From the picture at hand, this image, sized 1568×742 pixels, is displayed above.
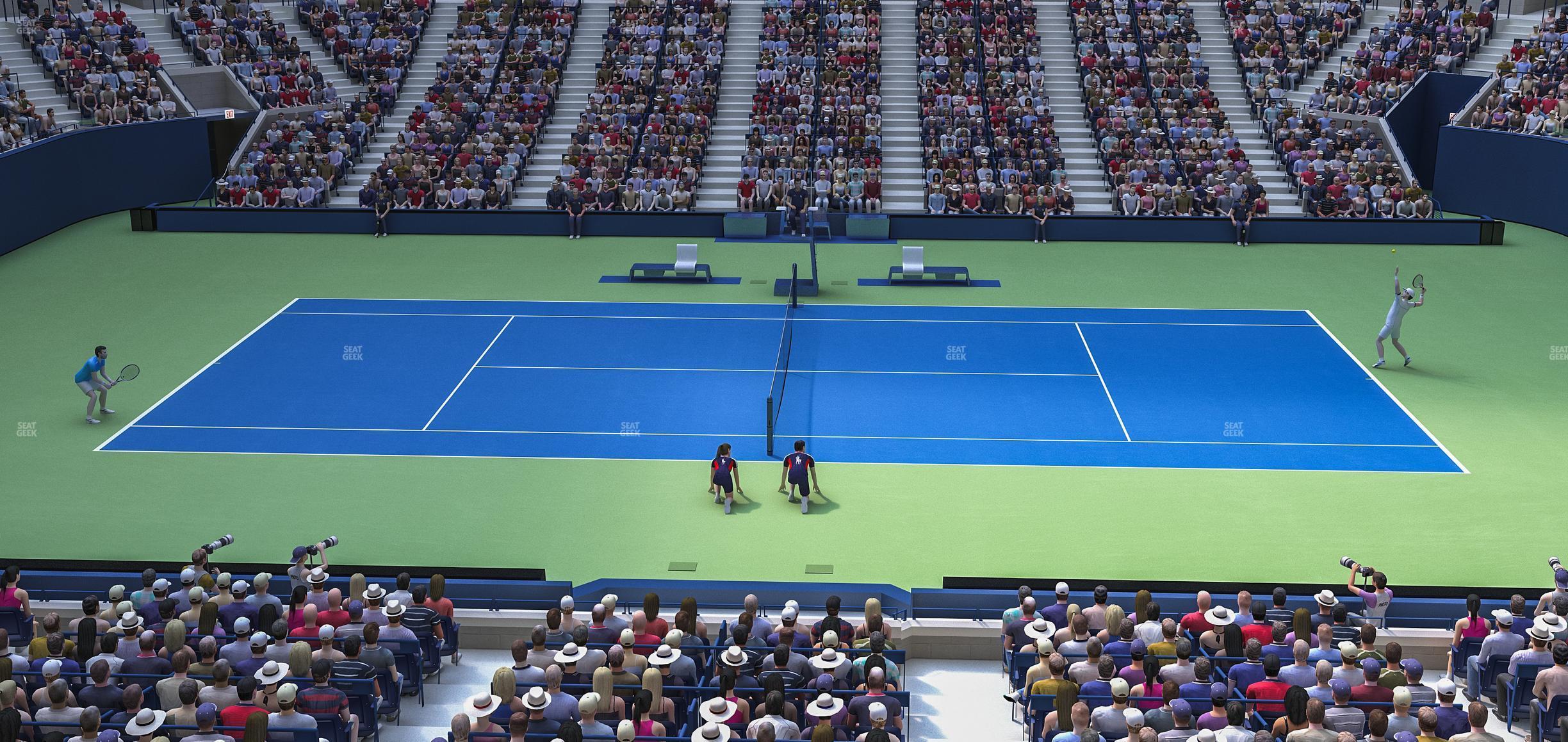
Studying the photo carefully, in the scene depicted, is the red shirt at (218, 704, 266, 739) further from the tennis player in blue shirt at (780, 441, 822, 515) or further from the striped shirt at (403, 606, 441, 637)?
the tennis player in blue shirt at (780, 441, 822, 515)

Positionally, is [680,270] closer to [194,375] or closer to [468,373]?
[468,373]

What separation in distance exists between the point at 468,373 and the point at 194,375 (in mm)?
4761

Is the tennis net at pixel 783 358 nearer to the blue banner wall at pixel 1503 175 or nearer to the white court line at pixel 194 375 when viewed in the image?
the white court line at pixel 194 375

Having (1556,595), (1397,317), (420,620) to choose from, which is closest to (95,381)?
(420,620)

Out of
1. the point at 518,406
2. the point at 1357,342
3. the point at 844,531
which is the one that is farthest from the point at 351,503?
the point at 1357,342

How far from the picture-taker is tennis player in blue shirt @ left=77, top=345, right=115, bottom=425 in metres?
24.1

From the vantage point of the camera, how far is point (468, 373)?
27516mm

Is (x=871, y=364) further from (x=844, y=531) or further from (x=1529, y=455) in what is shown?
(x=1529, y=455)

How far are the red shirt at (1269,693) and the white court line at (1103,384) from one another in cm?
1111

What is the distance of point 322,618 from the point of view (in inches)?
583

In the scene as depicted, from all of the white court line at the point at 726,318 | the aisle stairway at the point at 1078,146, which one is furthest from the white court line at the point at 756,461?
the aisle stairway at the point at 1078,146

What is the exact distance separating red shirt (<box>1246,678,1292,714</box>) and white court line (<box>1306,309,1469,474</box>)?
10907mm

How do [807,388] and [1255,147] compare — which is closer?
[807,388]

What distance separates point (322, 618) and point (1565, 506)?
16.2 meters
